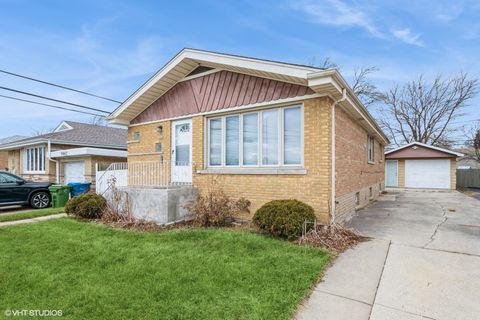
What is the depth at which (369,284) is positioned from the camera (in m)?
3.68

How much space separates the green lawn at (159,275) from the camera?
121 inches

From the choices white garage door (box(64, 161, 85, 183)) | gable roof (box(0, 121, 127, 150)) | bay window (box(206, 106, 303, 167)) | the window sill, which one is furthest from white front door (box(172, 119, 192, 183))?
gable roof (box(0, 121, 127, 150))

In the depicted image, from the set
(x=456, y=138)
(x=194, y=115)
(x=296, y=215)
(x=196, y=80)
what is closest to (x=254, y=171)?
(x=296, y=215)

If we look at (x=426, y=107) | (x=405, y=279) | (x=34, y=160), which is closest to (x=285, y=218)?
(x=405, y=279)

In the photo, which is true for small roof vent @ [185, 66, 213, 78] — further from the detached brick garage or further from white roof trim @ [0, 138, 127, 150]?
the detached brick garage

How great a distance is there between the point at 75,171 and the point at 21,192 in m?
4.90

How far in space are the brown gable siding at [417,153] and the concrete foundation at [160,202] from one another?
17.4 meters

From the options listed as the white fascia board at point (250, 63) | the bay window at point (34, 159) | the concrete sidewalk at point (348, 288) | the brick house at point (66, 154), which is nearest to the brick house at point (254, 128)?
the white fascia board at point (250, 63)

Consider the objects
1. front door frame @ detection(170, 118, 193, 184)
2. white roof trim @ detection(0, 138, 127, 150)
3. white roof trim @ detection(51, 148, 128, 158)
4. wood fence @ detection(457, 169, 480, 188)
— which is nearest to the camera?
front door frame @ detection(170, 118, 193, 184)

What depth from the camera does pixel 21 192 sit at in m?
11.2

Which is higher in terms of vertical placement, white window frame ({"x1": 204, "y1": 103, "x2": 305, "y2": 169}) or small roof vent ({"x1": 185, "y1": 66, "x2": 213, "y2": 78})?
small roof vent ({"x1": 185, "y1": 66, "x2": 213, "y2": 78})

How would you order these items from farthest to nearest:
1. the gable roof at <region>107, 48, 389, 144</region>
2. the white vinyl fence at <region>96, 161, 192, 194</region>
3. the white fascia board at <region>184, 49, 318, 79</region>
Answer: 1. the white vinyl fence at <region>96, 161, 192, 194</region>
2. the white fascia board at <region>184, 49, 318, 79</region>
3. the gable roof at <region>107, 48, 389, 144</region>

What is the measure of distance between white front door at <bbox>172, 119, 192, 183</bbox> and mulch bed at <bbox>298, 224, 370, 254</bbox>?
4167 millimetres

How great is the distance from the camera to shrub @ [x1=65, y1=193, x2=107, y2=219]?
26.5 ft
